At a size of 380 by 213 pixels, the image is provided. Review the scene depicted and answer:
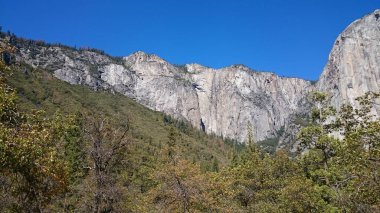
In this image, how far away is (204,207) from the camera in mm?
37188

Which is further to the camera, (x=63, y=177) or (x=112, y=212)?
(x=112, y=212)

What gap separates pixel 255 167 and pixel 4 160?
34795 millimetres

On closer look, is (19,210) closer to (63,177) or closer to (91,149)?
(63,177)

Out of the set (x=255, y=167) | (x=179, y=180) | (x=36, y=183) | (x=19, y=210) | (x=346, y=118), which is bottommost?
(x=19, y=210)

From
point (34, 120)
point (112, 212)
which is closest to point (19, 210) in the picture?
point (34, 120)

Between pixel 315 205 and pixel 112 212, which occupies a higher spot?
pixel 315 205

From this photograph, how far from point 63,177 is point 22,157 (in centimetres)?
510

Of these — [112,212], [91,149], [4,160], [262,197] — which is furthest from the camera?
[262,197]

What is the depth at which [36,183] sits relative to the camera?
18297 millimetres

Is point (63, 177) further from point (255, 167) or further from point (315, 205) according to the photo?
point (255, 167)

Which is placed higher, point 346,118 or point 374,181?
point 346,118

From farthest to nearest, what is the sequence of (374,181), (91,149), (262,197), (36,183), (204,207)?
1. (262,197)
2. (204,207)
3. (91,149)
4. (36,183)
5. (374,181)

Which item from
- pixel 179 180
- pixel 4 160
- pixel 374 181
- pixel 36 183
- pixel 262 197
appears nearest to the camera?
pixel 4 160

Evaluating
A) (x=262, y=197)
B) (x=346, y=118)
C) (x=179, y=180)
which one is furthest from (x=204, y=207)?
(x=346, y=118)
